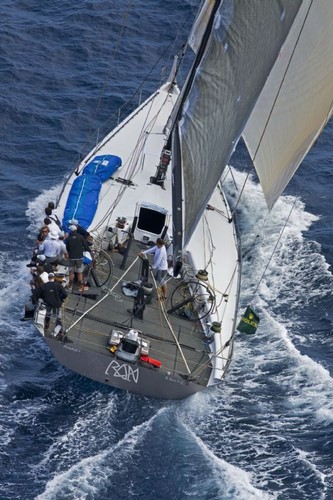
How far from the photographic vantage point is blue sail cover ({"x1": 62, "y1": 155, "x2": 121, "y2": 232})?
39188mm

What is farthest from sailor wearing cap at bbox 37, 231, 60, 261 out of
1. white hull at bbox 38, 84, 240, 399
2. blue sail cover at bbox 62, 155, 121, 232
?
white hull at bbox 38, 84, 240, 399

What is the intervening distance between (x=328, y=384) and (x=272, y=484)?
4.94 meters

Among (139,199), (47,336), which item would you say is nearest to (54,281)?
(47,336)

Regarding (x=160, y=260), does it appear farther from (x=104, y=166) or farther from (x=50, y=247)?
(x=104, y=166)

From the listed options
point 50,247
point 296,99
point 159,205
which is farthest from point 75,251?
point 296,99

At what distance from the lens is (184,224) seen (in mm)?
34688

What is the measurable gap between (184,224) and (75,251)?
11.7 ft

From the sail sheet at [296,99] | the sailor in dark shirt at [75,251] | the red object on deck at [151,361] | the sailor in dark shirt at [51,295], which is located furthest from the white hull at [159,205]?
the sail sheet at [296,99]

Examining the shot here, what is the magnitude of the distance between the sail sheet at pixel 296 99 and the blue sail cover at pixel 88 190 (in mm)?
5349

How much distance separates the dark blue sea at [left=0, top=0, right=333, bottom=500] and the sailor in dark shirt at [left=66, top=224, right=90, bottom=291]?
91.9 inches

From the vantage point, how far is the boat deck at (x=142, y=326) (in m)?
34.5

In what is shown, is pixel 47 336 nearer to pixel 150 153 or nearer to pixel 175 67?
pixel 150 153

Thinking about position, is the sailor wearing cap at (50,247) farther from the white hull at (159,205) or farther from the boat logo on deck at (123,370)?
the boat logo on deck at (123,370)

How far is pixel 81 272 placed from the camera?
3650cm
